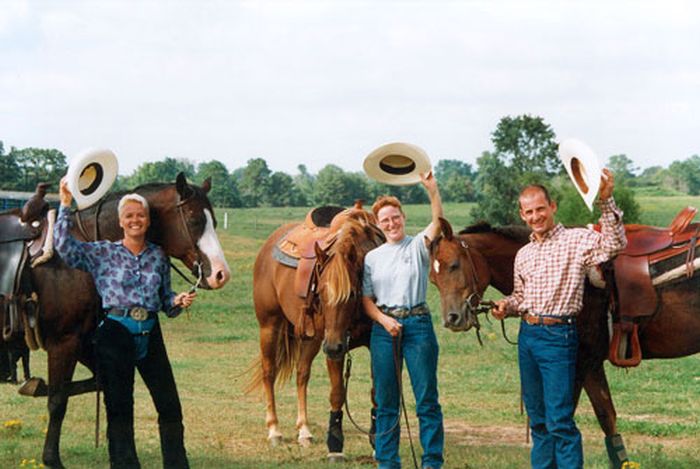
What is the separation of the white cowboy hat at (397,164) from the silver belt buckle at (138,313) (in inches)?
67.0

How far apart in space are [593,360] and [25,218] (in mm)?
4241

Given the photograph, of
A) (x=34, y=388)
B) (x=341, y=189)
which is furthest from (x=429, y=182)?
(x=341, y=189)

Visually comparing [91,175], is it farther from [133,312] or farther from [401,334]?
[401,334]

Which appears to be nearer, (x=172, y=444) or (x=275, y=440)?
(x=172, y=444)

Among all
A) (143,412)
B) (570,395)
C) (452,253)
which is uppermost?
(452,253)

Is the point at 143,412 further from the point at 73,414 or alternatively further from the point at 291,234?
the point at 291,234

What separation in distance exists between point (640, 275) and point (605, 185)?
155 cm

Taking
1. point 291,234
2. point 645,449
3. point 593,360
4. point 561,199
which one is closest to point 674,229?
point 593,360

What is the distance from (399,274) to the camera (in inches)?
234

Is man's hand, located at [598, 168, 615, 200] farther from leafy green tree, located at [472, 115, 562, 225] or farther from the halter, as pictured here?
leafy green tree, located at [472, 115, 562, 225]

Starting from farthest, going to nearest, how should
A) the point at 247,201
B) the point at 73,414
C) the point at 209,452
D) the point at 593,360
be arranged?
the point at 247,201
the point at 73,414
the point at 209,452
the point at 593,360

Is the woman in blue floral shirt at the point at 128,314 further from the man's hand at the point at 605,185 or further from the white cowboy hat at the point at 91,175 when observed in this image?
the man's hand at the point at 605,185

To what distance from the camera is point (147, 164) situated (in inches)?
3098

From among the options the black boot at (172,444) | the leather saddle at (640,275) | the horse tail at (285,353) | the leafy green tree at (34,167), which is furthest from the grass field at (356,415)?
the leafy green tree at (34,167)
